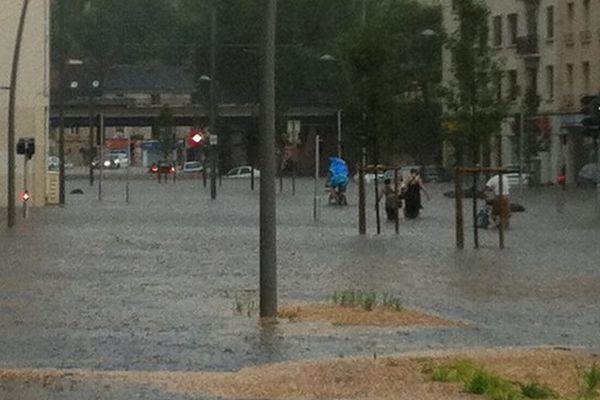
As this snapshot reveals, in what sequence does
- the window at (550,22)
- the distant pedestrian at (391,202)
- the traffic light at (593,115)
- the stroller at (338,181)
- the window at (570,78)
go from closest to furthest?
1. the traffic light at (593,115)
2. the distant pedestrian at (391,202)
3. the stroller at (338,181)
4. the window at (570,78)
5. the window at (550,22)

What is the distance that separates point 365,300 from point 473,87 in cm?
3057

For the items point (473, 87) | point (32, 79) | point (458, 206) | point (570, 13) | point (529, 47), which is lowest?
point (458, 206)

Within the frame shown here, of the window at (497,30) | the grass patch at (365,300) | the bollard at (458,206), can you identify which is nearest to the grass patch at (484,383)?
the grass patch at (365,300)

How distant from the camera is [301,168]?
5522 inches

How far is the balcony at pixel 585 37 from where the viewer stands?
9238cm

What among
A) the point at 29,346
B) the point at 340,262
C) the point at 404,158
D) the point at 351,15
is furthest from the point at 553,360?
the point at 351,15

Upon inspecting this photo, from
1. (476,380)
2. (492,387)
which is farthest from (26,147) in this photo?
(492,387)

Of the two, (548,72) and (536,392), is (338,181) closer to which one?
(548,72)

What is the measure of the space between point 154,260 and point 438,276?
234 inches

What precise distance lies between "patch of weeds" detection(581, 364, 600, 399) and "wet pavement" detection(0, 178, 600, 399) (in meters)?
3.03

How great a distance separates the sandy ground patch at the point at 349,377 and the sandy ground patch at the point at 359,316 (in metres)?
3.42

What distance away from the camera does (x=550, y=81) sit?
3871 inches

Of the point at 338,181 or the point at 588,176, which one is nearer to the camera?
the point at 338,181

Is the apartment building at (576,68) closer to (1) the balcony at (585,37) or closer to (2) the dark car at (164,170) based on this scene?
(1) the balcony at (585,37)
